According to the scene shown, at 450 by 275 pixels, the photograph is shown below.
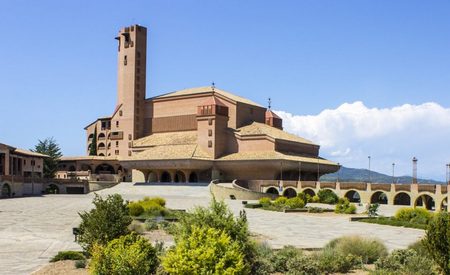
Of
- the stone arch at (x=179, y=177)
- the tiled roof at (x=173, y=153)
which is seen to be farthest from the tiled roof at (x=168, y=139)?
the stone arch at (x=179, y=177)

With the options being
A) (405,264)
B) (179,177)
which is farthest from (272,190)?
(405,264)

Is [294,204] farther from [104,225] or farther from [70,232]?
[104,225]

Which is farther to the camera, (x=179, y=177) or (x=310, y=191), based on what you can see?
(x=179, y=177)

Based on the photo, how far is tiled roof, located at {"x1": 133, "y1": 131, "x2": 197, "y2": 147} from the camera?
84.3m

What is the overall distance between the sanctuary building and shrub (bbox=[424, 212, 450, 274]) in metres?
57.5

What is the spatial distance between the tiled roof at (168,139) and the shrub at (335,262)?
218ft

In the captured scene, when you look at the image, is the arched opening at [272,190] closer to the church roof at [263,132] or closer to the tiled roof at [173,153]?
the church roof at [263,132]

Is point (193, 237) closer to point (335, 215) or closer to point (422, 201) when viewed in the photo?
point (335, 215)

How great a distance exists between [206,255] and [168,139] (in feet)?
248

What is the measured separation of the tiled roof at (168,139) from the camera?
3319 inches

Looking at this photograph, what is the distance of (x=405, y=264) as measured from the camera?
15.4 metres

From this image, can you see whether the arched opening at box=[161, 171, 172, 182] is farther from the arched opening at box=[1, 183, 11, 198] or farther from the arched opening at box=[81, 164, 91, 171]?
the arched opening at box=[1, 183, 11, 198]

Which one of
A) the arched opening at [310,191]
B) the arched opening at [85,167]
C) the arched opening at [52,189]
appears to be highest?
the arched opening at [85,167]

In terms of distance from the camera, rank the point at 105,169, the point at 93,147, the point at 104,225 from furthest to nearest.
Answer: the point at 93,147
the point at 105,169
the point at 104,225
